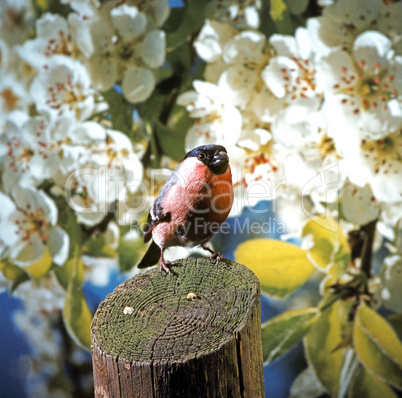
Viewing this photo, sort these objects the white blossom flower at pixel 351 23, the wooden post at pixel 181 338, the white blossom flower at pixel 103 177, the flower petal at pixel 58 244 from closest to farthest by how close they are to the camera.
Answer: the wooden post at pixel 181 338 → the white blossom flower at pixel 351 23 → the white blossom flower at pixel 103 177 → the flower petal at pixel 58 244

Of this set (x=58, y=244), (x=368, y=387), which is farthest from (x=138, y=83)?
(x=368, y=387)

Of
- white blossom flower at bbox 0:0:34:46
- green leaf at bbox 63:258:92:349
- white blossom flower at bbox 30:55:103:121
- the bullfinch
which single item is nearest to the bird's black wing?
the bullfinch

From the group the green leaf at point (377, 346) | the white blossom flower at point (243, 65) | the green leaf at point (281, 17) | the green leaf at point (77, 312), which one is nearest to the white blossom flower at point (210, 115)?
the white blossom flower at point (243, 65)

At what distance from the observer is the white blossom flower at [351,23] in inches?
58.2

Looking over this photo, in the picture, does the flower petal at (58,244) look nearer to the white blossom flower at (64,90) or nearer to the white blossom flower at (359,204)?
the white blossom flower at (64,90)

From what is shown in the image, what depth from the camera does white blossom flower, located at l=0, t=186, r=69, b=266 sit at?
180cm

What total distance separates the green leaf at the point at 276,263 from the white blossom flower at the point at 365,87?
46cm

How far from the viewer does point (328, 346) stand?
1790 mm

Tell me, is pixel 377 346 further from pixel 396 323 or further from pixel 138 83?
pixel 138 83

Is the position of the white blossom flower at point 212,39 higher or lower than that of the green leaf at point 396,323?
higher

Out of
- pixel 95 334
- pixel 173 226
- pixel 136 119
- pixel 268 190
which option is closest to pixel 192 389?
pixel 95 334

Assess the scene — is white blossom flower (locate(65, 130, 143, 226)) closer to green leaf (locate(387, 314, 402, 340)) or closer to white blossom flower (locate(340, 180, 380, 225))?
white blossom flower (locate(340, 180, 380, 225))

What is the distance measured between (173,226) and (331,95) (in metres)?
0.77

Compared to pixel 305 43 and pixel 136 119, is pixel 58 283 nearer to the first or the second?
pixel 136 119
